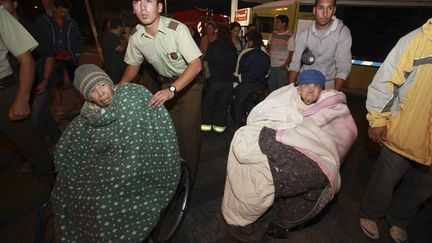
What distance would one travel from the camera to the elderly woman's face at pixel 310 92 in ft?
6.97

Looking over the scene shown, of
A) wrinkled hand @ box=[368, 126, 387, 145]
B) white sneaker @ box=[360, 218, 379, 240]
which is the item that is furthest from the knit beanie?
white sneaker @ box=[360, 218, 379, 240]

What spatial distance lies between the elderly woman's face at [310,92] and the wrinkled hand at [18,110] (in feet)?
8.39

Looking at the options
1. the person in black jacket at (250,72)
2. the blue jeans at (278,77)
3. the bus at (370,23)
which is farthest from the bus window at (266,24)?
the person in black jacket at (250,72)

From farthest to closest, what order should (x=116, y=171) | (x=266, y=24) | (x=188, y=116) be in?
(x=266, y=24) < (x=188, y=116) < (x=116, y=171)

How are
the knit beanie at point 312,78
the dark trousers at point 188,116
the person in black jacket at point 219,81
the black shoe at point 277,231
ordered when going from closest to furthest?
1. the knit beanie at point 312,78
2. the black shoe at point 277,231
3. the dark trousers at point 188,116
4. the person in black jacket at point 219,81

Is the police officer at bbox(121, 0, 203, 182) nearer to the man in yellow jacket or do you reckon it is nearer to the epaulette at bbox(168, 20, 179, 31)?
the epaulette at bbox(168, 20, 179, 31)

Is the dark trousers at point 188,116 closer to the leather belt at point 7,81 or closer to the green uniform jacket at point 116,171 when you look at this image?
the green uniform jacket at point 116,171

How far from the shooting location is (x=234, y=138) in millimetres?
2057

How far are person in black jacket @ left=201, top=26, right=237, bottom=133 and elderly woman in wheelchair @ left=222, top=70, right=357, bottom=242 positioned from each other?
90.6 inches

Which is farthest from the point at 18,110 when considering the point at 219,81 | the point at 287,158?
the point at 219,81

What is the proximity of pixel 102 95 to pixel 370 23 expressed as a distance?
8205 millimetres

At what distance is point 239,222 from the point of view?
2.07 metres

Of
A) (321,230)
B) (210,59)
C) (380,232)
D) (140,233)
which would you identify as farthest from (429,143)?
(210,59)

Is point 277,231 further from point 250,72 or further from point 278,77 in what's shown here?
point 278,77
